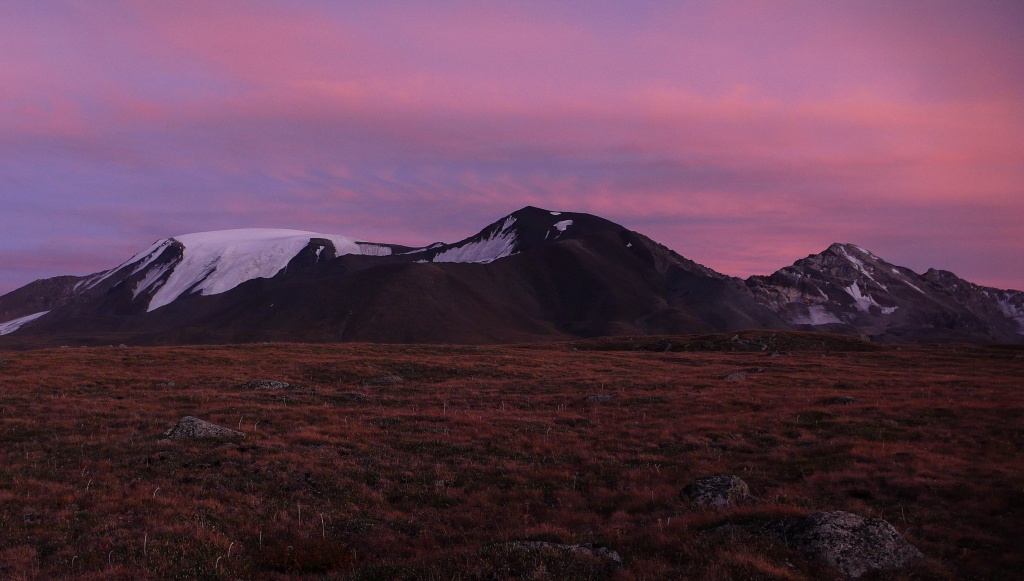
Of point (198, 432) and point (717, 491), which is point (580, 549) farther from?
point (198, 432)

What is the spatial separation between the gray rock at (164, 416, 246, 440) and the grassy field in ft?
2.55

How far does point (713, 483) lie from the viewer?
17.6m

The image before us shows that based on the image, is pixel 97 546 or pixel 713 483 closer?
pixel 97 546

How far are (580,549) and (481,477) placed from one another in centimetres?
924

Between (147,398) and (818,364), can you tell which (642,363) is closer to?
(818,364)

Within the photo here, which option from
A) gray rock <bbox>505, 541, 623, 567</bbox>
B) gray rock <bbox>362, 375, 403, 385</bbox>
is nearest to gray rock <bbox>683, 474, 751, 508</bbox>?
gray rock <bbox>505, 541, 623, 567</bbox>

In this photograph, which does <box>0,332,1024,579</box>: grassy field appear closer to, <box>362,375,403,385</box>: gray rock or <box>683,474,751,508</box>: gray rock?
<box>683,474,751,508</box>: gray rock

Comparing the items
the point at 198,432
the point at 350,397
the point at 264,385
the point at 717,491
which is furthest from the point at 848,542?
the point at 264,385

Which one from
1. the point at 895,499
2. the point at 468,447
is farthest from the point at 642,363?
the point at 895,499

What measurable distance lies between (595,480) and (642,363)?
53.0 m

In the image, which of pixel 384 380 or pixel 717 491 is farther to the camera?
pixel 384 380

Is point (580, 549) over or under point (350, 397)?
over

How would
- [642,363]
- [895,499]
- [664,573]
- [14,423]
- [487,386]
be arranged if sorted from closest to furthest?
[664,573]
[895,499]
[14,423]
[487,386]
[642,363]

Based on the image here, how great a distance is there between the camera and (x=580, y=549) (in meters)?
12.1
